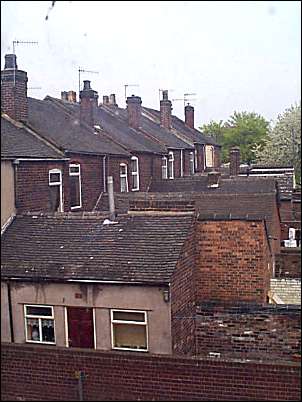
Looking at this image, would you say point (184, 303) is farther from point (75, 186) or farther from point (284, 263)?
point (75, 186)

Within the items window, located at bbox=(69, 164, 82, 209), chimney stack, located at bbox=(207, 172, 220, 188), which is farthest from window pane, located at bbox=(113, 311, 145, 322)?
chimney stack, located at bbox=(207, 172, 220, 188)

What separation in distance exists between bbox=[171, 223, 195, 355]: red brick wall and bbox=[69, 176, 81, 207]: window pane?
4.53 meters

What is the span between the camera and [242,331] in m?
5.21

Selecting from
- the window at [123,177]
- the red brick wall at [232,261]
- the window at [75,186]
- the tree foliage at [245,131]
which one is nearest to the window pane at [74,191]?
the window at [75,186]

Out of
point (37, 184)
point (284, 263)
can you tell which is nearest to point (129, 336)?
point (284, 263)

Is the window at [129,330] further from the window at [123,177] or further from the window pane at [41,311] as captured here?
the window at [123,177]

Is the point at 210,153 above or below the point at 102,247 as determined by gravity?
above

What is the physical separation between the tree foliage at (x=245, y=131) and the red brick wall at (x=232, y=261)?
1.24 meters

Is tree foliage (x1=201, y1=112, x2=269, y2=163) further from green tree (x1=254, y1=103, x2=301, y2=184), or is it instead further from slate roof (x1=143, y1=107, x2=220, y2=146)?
slate roof (x1=143, y1=107, x2=220, y2=146)

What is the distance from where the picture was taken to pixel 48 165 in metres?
8.59

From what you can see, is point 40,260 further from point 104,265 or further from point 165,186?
point 165,186

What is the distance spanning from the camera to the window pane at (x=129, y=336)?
535 cm

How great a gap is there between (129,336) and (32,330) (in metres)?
1.03

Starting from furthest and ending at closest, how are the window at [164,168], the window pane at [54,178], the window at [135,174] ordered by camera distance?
1. the window at [164,168]
2. the window at [135,174]
3. the window pane at [54,178]
